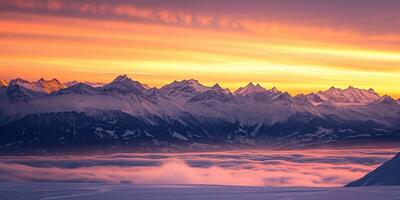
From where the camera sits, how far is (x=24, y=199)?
75875 millimetres

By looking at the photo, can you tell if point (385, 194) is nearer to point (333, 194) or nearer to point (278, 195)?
point (333, 194)

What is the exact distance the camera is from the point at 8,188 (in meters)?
90.3

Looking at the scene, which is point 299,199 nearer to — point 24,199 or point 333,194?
point 333,194

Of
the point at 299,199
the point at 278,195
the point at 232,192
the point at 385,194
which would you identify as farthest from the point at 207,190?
the point at 385,194

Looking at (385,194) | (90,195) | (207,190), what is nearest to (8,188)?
(90,195)

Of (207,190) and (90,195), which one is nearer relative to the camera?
(90,195)

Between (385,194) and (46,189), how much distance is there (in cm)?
4665

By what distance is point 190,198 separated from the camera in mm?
76312

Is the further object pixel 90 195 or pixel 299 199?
pixel 90 195

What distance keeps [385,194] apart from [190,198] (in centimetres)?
2413

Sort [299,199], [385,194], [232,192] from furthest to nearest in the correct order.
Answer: [232,192] < [385,194] < [299,199]

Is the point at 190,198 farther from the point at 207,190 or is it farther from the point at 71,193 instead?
the point at 71,193

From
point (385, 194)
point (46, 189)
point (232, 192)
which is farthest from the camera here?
point (46, 189)

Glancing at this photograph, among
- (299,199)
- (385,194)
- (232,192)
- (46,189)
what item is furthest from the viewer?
(46,189)
